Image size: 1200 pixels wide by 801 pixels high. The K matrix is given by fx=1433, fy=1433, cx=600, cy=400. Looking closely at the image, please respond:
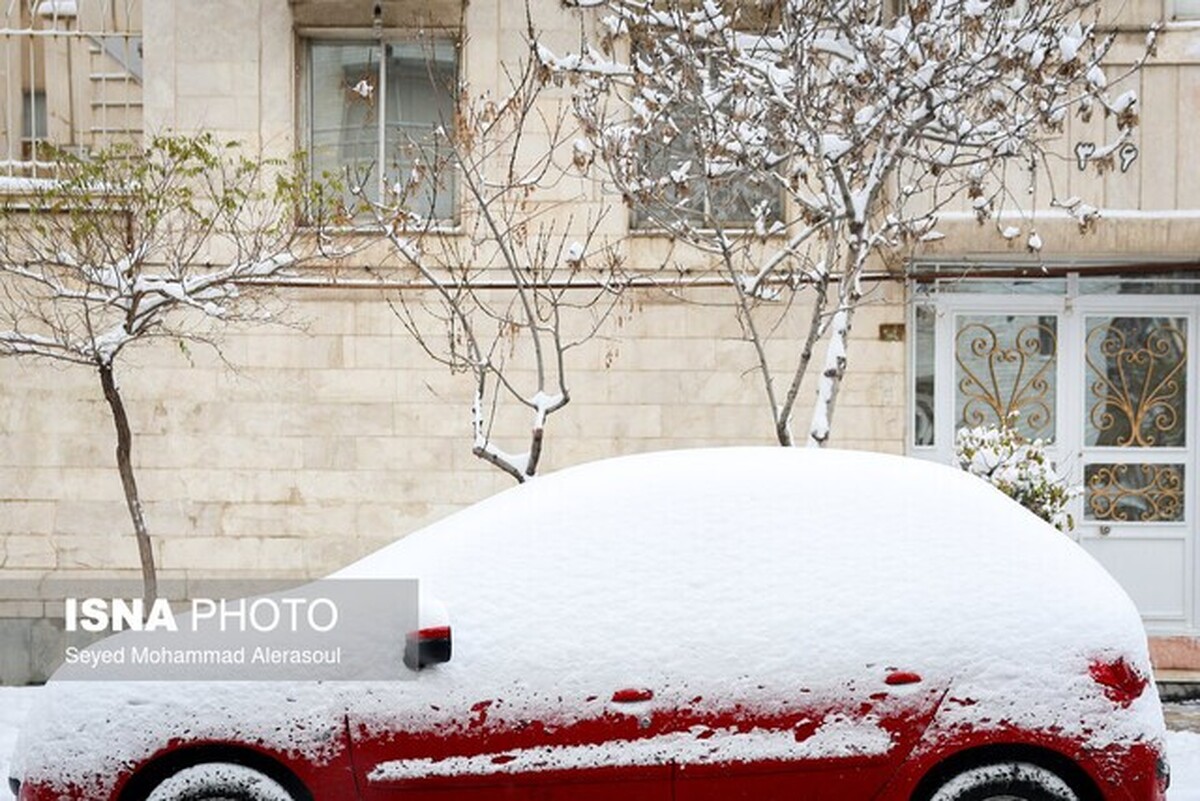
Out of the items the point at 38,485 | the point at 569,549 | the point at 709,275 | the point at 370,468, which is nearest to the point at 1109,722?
the point at 569,549

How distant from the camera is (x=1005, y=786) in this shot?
16.0 feet

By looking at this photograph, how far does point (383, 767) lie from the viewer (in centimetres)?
480

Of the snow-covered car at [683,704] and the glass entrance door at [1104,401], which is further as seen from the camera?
the glass entrance door at [1104,401]

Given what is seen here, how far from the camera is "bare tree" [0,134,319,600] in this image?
336 inches

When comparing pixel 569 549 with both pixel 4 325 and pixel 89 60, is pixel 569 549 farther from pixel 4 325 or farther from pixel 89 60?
pixel 89 60

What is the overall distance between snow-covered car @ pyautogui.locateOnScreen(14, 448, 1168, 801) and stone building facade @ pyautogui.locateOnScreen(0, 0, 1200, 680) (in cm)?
535

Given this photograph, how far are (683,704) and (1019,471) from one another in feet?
14.6

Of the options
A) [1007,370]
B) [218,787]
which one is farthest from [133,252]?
[1007,370]

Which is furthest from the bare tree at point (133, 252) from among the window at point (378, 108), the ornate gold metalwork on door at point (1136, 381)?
the ornate gold metalwork on door at point (1136, 381)

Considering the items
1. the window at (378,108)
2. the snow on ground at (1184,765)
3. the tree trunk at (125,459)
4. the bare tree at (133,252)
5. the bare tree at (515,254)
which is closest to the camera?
the snow on ground at (1184,765)

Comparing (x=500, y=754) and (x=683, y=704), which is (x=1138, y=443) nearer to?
(x=683, y=704)

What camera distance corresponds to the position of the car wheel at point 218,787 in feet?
15.7

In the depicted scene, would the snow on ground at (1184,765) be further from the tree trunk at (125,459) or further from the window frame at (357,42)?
the tree trunk at (125,459)

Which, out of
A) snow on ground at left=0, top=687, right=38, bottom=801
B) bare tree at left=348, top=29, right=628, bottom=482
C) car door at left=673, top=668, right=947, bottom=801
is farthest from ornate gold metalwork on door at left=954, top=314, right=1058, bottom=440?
snow on ground at left=0, top=687, right=38, bottom=801
